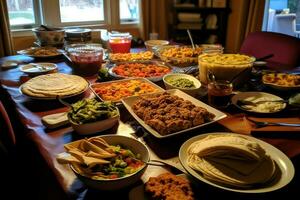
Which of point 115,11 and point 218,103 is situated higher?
point 115,11

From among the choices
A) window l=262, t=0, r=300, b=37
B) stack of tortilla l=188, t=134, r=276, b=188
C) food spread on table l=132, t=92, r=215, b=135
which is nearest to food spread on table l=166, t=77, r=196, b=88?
food spread on table l=132, t=92, r=215, b=135

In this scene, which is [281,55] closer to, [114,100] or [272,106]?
[272,106]

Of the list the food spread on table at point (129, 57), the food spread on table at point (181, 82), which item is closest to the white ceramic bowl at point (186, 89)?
the food spread on table at point (181, 82)

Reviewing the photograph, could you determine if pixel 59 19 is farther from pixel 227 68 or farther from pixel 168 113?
pixel 168 113

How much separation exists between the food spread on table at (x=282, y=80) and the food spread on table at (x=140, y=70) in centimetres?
54

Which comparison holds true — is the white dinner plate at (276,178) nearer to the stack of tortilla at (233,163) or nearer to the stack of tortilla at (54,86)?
the stack of tortilla at (233,163)

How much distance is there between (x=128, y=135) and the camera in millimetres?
1036

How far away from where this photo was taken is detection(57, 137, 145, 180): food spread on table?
0.75 metres

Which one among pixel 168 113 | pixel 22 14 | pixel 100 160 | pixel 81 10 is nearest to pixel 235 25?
pixel 81 10

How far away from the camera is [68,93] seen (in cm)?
135

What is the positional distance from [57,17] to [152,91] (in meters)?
2.28

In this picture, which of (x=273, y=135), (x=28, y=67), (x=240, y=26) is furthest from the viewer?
(x=240, y=26)

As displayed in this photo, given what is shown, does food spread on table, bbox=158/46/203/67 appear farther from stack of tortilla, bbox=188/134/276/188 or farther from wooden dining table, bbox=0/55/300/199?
stack of tortilla, bbox=188/134/276/188

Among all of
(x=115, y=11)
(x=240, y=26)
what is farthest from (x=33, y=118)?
(x=240, y=26)
